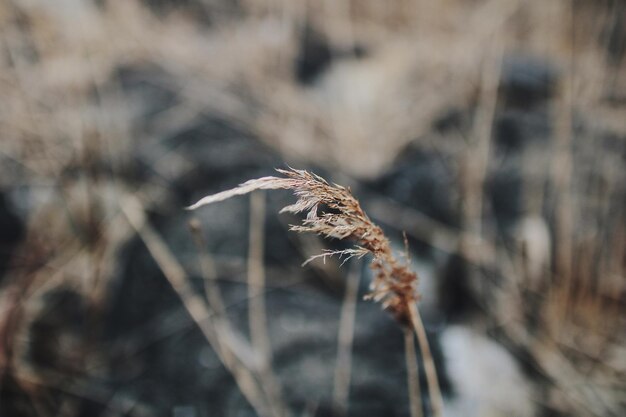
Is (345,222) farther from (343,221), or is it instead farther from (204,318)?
(204,318)

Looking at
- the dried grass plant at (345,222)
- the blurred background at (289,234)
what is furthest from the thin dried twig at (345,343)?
the dried grass plant at (345,222)

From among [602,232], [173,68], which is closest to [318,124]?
[173,68]

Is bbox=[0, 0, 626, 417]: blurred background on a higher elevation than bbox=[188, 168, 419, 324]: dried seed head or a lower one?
lower

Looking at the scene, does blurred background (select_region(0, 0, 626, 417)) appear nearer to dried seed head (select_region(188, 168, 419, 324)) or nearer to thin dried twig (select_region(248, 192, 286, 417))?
thin dried twig (select_region(248, 192, 286, 417))

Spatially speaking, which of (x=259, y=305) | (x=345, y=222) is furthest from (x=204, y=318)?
(x=345, y=222)

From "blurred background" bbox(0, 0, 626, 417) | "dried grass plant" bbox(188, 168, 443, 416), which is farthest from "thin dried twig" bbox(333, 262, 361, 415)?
"dried grass plant" bbox(188, 168, 443, 416)

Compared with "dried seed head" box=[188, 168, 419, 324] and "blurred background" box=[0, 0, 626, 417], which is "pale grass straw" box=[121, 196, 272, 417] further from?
"dried seed head" box=[188, 168, 419, 324]

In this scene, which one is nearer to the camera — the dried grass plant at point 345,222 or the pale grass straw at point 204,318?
the dried grass plant at point 345,222

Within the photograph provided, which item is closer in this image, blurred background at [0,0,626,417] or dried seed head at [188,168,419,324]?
dried seed head at [188,168,419,324]

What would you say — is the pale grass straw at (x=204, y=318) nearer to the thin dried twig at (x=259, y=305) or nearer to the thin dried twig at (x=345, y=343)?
the thin dried twig at (x=259, y=305)
